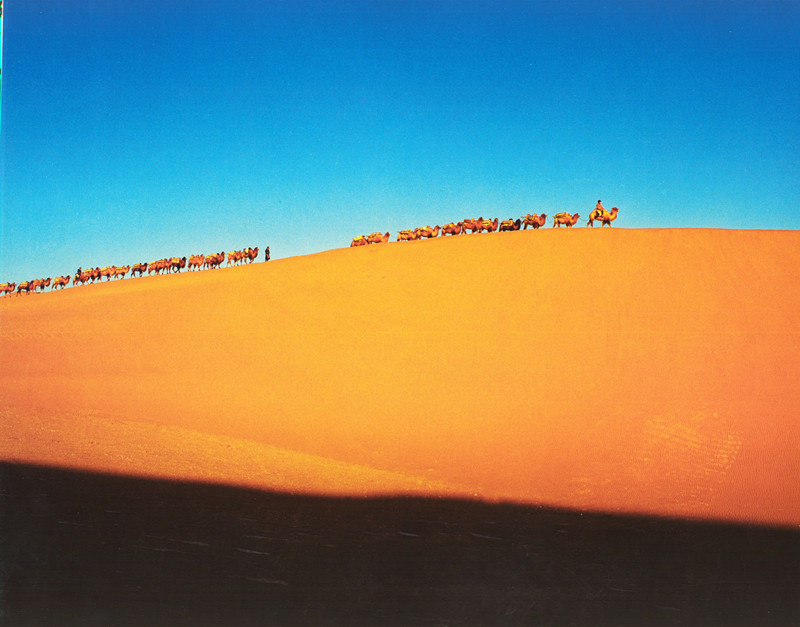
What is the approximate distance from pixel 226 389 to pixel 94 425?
247cm

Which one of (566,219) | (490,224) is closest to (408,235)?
(490,224)

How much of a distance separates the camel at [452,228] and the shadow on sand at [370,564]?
24.2 m

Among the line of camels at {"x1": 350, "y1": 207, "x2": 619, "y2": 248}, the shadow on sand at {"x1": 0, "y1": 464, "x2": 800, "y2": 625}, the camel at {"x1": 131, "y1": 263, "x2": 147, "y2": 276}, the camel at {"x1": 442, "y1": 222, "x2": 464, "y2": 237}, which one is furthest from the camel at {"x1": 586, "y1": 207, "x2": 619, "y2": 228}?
the camel at {"x1": 131, "y1": 263, "x2": 147, "y2": 276}

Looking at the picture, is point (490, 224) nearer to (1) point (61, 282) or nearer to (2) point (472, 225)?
(2) point (472, 225)

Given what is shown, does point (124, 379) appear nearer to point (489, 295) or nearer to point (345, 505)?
point (345, 505)

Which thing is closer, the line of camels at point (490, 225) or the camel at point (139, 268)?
the line of camels at point (490, 225)

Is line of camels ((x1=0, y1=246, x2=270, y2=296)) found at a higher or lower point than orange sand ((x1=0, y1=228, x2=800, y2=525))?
higher

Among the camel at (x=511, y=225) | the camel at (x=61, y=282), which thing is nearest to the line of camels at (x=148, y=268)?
the camel at (x=61, y=282)

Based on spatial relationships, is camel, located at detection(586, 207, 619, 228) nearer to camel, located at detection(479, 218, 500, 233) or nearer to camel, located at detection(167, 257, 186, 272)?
camel, located at detection(479, 218, 500, 233)

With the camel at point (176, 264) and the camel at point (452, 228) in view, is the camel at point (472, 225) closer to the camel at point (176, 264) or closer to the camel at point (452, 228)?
the camel at point (452, 228)

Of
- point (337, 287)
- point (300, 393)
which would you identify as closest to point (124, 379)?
point (300, 393)

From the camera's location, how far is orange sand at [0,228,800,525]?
8.70m

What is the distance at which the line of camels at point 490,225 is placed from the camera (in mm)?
25172

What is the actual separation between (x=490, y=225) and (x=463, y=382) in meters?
19.1
